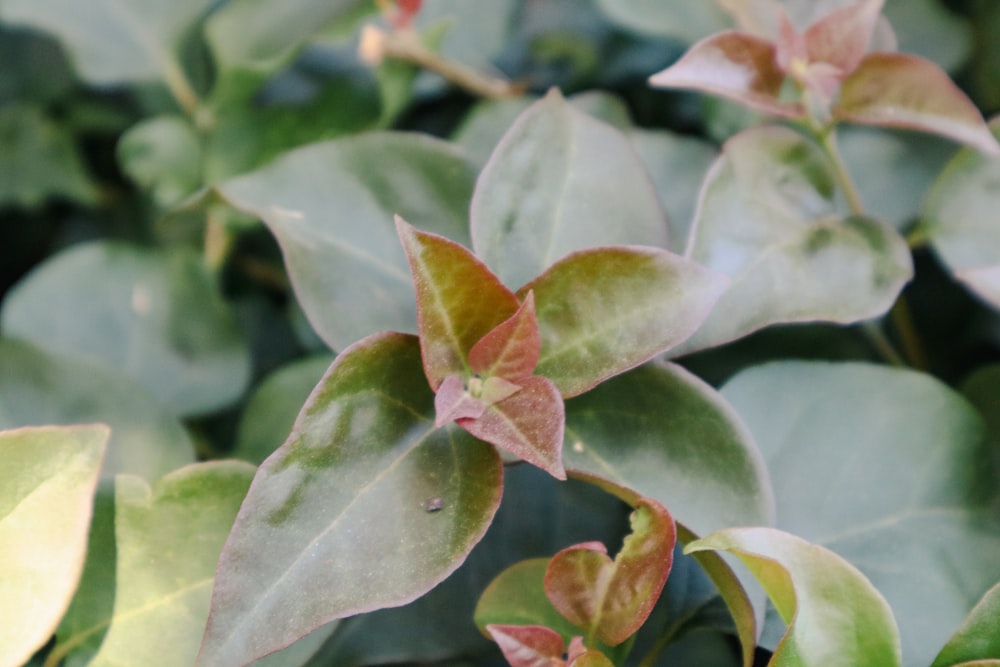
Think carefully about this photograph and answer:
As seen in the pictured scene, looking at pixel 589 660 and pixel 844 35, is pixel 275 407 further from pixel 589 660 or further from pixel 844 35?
pixel 844 35

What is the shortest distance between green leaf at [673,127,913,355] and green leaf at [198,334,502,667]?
119 millimetres

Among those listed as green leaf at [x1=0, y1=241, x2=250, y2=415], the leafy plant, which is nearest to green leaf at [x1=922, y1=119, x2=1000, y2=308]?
the leafy plant

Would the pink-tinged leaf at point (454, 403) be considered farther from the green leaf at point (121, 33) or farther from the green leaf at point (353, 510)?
the green leaf at point (121, 33)

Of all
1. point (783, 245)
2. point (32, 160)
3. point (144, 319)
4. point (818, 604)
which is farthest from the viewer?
point (32, 160)

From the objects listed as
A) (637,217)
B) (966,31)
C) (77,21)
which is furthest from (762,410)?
(77,21)

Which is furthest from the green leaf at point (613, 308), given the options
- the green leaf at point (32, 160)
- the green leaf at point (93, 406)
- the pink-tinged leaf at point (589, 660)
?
the green leaf at point (32, 160)

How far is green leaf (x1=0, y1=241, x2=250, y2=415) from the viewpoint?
52 cm

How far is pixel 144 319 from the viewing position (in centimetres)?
54

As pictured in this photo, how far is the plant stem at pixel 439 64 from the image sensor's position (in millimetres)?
527

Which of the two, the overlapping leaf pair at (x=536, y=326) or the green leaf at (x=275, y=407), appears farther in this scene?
the green leaf at (x=275, y=407)

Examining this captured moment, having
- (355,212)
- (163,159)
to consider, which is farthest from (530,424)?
(163,159)

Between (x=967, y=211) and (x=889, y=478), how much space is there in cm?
17

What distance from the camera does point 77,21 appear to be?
59 centimetres

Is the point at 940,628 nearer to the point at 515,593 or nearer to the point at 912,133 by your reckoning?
the point at 515,593
